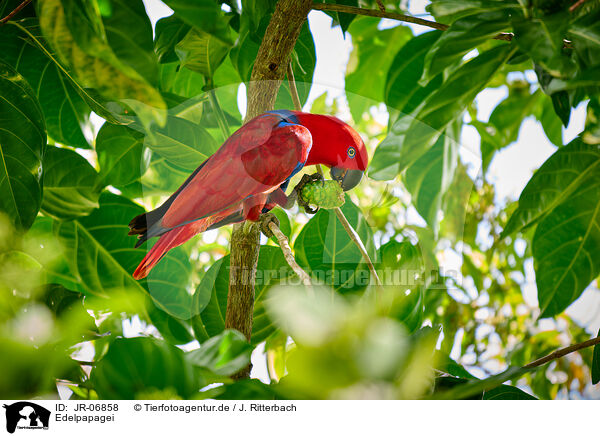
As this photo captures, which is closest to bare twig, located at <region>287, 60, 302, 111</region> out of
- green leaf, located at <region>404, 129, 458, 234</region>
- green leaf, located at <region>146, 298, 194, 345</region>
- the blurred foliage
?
the blurred foliage

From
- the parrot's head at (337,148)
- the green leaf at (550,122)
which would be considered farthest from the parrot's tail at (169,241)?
the green leaf at (550,122)

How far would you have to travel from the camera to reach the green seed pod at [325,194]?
14.4 inches

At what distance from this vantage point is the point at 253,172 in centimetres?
35

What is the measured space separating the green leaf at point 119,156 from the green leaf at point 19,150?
0.05 meters

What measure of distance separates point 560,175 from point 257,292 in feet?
0.90

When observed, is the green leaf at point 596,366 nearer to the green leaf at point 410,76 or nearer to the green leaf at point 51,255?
the green leaf at point 410,76

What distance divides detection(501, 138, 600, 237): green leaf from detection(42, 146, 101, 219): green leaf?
379 mm

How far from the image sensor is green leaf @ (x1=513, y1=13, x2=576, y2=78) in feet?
0.79

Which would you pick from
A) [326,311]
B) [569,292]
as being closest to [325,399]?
[326,311]

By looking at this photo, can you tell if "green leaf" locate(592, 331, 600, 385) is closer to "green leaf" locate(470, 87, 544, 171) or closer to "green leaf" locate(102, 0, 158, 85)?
"green leaf" locate(470, 87, 544, 171)

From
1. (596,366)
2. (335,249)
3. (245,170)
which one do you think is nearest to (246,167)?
(245,170)
